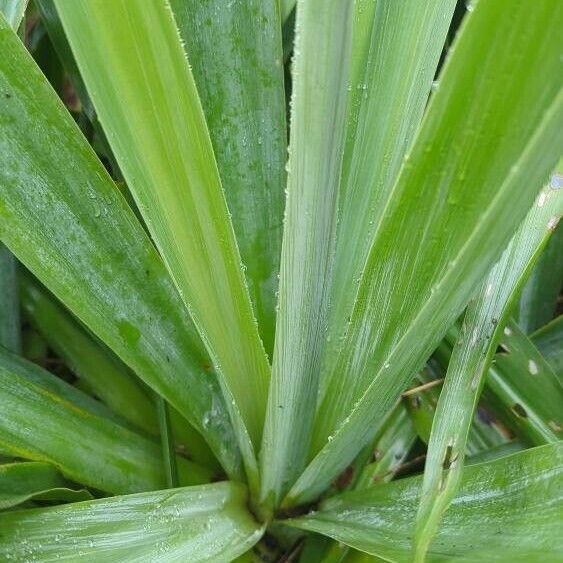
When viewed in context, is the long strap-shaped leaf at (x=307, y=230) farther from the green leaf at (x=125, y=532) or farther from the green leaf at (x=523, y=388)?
the green leaf at (x=523, y=388)

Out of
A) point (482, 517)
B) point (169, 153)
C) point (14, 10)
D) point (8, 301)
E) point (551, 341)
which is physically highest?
point (14, 10)

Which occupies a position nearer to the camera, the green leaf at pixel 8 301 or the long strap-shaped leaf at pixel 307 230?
the long strap-shaped leaf at pixel 307 230

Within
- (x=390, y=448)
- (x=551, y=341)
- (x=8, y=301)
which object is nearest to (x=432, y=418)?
(x=390, y=448)

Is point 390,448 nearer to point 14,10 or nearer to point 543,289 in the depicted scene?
point 543,289

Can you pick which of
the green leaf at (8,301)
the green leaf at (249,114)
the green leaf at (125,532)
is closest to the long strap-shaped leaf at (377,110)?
the green leaf at (249,114)

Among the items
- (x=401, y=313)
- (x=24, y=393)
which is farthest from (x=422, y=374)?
(x=24, y=393)

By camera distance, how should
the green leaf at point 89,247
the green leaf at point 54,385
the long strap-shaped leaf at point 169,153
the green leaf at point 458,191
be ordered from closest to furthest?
the green leaf at point 458,191 < the long strap-shaped leaf at point 169,153 < the green leaf at point 89,247 < the green leaf at point 54,385

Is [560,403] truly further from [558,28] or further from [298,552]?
[558,28]
